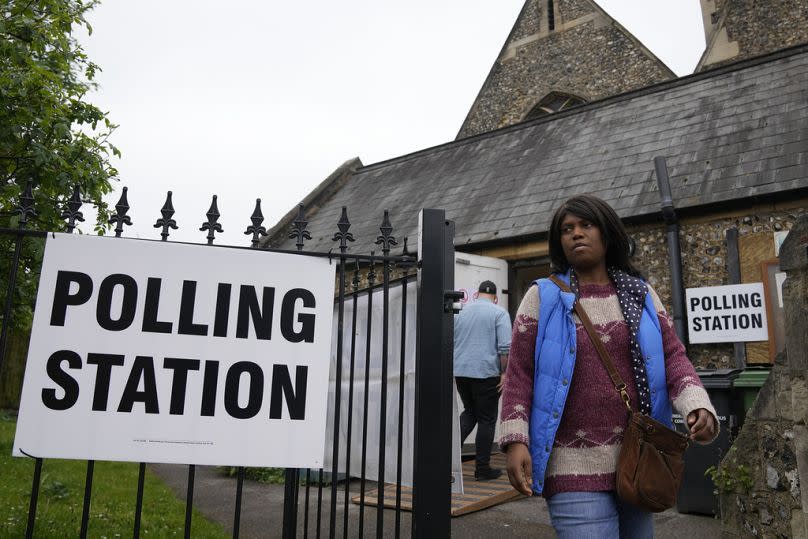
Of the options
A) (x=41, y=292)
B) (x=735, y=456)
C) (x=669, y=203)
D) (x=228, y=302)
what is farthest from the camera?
(x=669, y=203)

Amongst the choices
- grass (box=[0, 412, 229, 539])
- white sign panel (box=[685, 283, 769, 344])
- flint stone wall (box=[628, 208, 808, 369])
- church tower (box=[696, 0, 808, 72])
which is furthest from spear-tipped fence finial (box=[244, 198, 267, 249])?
church tower (box=[696, 0, 808, 72])

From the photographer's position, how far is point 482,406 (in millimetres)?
6074

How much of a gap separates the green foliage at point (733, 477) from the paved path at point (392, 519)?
21.1 inches

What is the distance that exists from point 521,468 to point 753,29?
17.9m

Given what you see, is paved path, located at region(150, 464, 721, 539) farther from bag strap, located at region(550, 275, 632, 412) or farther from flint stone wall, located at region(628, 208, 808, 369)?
flint stone wall, located at region(628, 208, 808, 369)

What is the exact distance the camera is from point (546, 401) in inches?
84.4

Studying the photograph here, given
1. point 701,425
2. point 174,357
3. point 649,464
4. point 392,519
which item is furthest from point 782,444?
point 174,357

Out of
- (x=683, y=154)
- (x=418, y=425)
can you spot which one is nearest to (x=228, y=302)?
(x=418, y=425)

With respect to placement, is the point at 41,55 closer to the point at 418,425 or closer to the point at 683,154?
the point at 418,425

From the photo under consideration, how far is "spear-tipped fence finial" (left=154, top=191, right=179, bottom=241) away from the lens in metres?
2.71

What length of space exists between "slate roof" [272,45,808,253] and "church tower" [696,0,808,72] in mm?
5847

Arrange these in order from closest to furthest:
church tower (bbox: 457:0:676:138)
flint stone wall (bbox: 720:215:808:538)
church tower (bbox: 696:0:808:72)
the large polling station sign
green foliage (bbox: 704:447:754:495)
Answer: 1. the large polling station sign
2. flint stone wall (bbox: 720:215:808:538)
3. green foliage (bbox: 704:447:754:495)
4. church tower (bbox: 696:0:808:72)
5. church tower (bbox: 457:0:676:138)

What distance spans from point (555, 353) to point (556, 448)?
319mm

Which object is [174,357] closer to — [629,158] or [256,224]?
[256,224]
